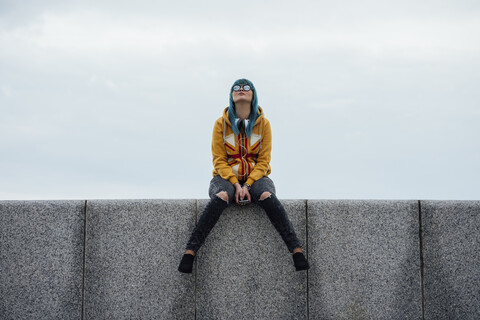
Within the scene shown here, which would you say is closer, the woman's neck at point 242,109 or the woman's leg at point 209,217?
the woman's leg at point 209,217

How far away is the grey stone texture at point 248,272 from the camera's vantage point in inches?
221

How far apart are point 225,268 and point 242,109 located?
1.99 metres

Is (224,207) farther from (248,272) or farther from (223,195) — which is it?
(248,272)

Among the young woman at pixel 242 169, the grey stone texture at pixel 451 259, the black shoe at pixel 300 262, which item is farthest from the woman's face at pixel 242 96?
the grey stone texture at pixel 451 259

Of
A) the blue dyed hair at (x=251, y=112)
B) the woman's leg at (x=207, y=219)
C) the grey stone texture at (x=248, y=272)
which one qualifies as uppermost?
the blue dyed hair at (x=251, y=112)

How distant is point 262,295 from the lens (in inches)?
221

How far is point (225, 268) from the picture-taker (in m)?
5.63

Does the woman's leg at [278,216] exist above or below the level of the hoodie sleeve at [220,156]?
below

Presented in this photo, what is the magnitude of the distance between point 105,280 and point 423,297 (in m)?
3.99

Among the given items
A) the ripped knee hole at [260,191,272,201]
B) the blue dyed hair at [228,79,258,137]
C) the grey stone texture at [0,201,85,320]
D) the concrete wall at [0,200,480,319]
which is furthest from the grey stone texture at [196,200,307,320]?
the grey stone texture at [0,201,85,320]

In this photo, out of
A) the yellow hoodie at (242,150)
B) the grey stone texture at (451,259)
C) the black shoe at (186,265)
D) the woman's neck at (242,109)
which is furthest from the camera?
the grey stone texture at (451,259)

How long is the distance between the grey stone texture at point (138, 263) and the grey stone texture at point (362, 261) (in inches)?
62.6

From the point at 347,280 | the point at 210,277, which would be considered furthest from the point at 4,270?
the point at 347,280

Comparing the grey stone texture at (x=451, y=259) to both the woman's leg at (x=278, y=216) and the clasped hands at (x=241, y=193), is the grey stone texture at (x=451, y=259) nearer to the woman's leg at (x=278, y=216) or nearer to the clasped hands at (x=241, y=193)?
the woman's leg at (x=278, y=216)
